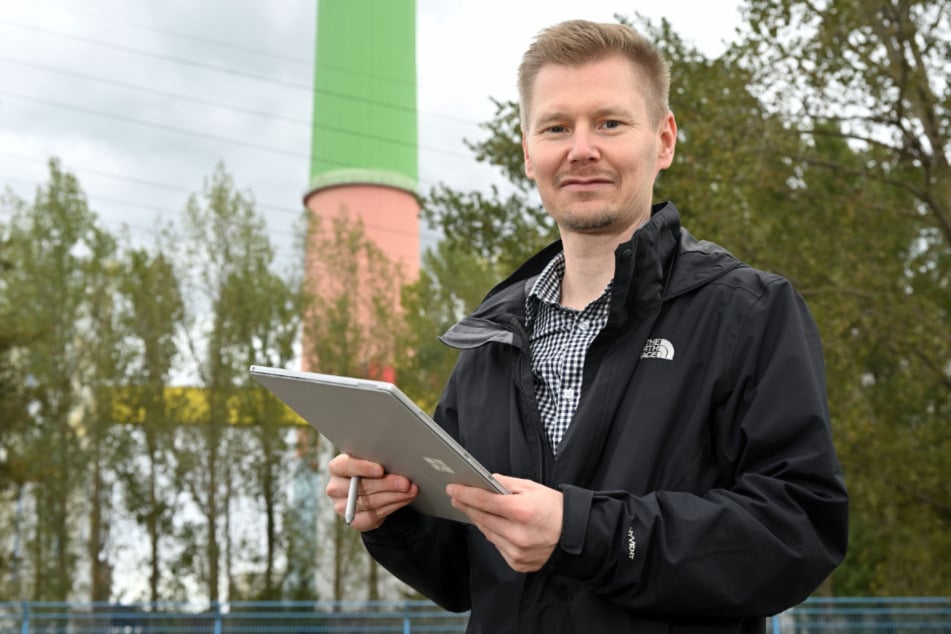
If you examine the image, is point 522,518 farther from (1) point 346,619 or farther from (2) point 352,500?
(1) point 346,619

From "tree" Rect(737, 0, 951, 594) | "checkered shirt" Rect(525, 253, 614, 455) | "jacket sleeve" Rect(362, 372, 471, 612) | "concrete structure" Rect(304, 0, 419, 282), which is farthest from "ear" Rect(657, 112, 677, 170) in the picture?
"concrete structure" Rect(304, 0, 419, 282)

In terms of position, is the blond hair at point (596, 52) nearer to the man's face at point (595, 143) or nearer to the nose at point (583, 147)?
the man's face at point (595, 143)

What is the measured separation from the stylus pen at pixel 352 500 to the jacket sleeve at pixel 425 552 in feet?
0.60

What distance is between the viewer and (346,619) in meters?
16.0

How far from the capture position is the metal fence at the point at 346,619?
48.3ft

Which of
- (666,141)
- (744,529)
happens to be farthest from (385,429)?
(666,141)

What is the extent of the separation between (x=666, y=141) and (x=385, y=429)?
0.93 meters

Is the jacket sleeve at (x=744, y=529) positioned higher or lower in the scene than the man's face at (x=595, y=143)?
lower

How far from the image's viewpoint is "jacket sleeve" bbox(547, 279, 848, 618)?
1.90 metres

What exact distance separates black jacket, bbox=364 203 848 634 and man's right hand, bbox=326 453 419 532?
99 mm

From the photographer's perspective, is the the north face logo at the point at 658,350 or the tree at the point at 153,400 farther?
the tree at the point at 153,400

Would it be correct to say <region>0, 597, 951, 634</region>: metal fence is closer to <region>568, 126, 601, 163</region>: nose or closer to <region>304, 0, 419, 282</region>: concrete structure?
<region>568, 126, 601, 163</region>: nose

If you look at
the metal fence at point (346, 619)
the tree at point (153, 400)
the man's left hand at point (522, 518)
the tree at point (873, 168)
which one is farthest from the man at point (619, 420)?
the tree at point (153, 400)

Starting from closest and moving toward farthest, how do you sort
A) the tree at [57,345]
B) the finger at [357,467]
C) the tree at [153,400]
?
the finger at [357,467] → the tree at [57,345] → the tree at [153,400]
